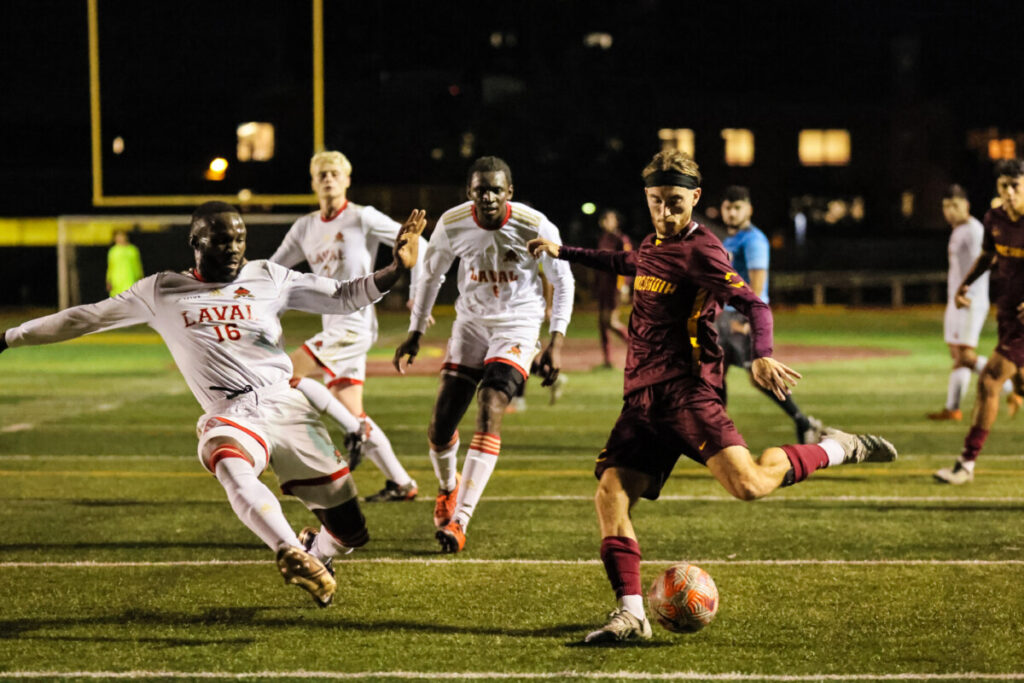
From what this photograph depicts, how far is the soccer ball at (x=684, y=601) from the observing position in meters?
5.59

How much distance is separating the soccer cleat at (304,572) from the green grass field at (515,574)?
27 cm

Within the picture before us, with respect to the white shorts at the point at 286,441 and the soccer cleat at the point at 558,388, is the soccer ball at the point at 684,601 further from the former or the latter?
the soccer cleat at the point at 558,388

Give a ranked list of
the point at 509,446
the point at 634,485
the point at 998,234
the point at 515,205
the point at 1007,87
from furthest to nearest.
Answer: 1. the point at 1007,87
2. the point at 509,446
3. the point at 998,234
4. the point at 515,205
5. the point at 634,485

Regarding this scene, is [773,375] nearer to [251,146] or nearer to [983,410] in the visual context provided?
[983,410]

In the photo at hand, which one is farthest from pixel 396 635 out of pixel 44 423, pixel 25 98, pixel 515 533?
pixel 25 98

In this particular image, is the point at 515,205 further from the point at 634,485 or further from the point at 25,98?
the point at 25,98

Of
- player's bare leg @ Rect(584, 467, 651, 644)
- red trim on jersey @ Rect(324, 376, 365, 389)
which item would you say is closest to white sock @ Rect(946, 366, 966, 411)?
red trim on jersey @ Rect(324, 376, 365, 389)

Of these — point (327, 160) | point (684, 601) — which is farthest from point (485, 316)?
point (684, 601)

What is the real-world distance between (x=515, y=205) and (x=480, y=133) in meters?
36.2

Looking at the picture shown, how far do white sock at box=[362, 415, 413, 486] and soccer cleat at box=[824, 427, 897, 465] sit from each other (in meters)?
3.51

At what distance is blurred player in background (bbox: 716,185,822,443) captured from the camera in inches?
414

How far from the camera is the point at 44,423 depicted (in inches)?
536

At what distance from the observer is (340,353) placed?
30.8 feet

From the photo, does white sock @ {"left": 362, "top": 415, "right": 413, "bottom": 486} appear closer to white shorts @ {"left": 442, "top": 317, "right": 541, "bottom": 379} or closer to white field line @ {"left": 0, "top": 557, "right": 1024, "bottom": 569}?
white shorts @ {"left": 442, "top": 317, "right": 541, "bottom": 379}
